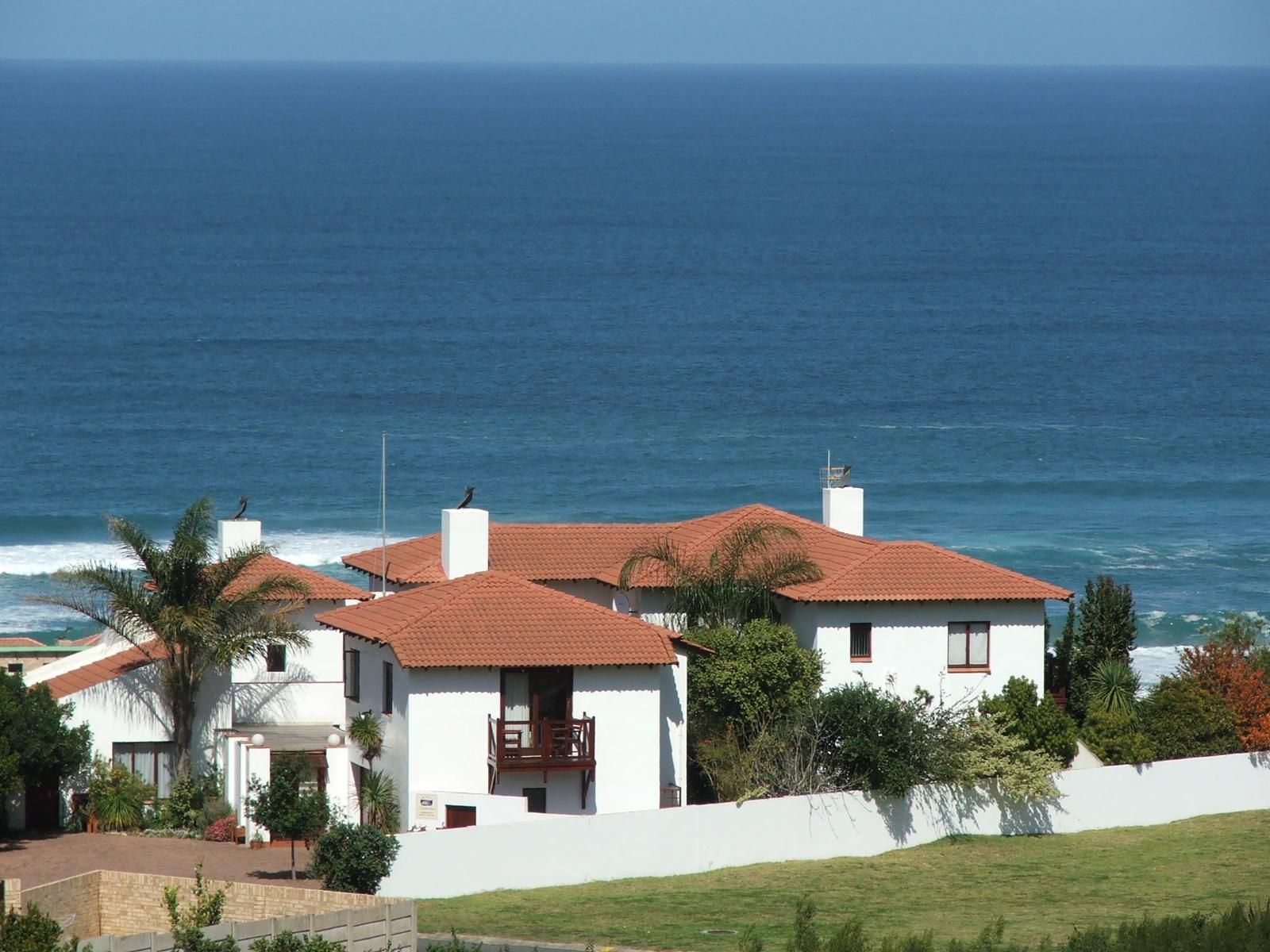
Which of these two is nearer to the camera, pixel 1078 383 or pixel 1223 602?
pixel 1223 602

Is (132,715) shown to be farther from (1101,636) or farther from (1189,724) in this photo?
(1189,724)

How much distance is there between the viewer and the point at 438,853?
34.9 metres

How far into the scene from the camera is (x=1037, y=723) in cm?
4209

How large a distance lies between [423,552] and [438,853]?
12.4 m

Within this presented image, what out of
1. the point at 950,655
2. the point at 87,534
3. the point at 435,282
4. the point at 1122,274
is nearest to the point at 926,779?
the point at 950,655

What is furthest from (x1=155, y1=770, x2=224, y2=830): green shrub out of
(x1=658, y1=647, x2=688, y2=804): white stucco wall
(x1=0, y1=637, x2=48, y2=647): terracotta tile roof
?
(x1=0, y1=637, x2=48, y2=647): terracotta tile roof

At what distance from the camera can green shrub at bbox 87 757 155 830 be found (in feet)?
130

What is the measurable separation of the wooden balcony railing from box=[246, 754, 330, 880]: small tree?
10.9ft

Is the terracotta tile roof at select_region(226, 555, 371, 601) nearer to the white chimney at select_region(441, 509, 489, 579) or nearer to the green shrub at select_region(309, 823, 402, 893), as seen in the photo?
the white chimney at select_region(441, 509, 489, 579)

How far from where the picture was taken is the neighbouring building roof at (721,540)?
4278 centimetres

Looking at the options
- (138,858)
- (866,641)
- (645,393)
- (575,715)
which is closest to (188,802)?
(138,858)

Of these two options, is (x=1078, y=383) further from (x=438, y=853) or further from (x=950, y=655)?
(x=438, y=853)

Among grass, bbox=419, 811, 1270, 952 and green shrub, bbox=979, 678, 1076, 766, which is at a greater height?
green shrub, bbox=979, 678, 1076, 766

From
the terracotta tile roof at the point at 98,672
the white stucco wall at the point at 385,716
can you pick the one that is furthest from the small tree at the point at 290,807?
the terracotta tile roof at the point at 98,672
